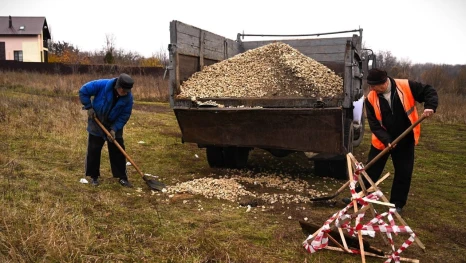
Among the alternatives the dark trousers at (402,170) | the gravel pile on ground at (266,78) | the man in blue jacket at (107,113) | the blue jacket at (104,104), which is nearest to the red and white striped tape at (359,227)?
the dark trousers at (402,170)

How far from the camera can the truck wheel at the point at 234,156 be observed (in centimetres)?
693

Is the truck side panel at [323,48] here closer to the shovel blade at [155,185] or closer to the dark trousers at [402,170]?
the dark trousers at [402,170]

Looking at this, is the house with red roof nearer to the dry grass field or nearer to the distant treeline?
the distant treeline

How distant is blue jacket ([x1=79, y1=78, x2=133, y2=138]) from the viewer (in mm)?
5332

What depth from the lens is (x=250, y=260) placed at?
10.8 feet

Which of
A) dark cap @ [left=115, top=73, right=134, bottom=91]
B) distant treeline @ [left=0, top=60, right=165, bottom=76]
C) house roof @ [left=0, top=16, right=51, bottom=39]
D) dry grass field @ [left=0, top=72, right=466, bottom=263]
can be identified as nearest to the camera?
dry grass field @ [left=0, top=72, right=466, bottom=263]

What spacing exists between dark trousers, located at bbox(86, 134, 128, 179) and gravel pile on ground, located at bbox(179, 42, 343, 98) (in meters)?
1.18

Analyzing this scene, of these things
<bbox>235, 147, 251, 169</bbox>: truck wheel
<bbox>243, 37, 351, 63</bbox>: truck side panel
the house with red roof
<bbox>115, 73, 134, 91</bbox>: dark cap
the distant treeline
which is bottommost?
<bbox>235, 147, 251, 169</bbox>: truck wheel

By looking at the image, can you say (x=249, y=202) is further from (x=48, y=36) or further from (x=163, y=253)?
(x=48, y=36)

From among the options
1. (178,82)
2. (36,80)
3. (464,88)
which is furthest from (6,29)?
(178,82)

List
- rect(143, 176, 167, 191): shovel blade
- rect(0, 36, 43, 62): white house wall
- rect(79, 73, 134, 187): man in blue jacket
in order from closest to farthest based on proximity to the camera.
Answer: rect(79, 73, 134, 187): man in blue jacket
rect(143, 176, 167, 191): shovel blade
rect(0, 36, 43, 62): white house wall

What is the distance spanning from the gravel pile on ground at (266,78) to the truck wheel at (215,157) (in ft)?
3.89

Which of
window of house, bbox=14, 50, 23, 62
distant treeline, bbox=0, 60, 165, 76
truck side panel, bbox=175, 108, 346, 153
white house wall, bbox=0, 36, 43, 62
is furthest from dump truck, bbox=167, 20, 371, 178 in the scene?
window of house, bbox=14, 50, 23, 62

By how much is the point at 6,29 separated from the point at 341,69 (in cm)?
5001
